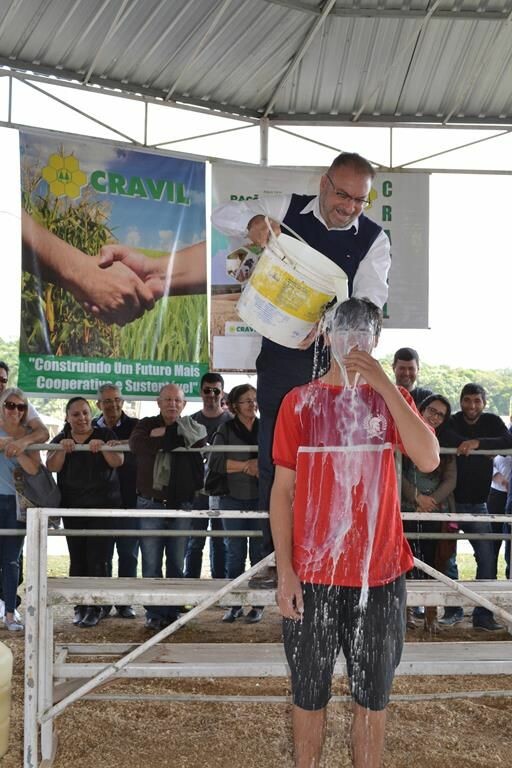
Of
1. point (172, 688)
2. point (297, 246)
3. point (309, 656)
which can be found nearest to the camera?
point (309, 656)

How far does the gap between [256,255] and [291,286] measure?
6.05m

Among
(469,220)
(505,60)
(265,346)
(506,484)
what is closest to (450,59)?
(505,60)

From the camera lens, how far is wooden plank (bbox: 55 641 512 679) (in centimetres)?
365

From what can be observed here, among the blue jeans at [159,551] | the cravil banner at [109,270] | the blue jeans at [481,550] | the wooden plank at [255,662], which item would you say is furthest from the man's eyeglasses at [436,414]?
the cravil banner at [109,270]

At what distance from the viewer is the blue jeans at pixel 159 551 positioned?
6.74m

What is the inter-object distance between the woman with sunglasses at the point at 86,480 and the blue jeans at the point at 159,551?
33 centimetres

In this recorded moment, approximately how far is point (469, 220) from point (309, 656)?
17.1m

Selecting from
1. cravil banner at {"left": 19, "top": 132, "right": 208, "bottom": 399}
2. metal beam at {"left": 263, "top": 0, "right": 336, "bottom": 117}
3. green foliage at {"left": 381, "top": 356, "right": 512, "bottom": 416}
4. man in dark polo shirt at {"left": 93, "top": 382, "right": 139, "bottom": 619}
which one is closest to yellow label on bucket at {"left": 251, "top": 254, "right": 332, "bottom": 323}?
man in dark polo shirt at {"left": 93, "top": 382, "right": 139, "bottom": 619}

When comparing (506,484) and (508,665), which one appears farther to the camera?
(506,484)

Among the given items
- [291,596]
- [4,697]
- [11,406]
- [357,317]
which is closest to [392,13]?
[11,406]

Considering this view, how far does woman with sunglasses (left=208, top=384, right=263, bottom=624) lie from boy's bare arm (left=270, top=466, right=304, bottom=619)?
12.7 feet

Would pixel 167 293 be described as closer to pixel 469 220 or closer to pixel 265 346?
pixel 265 346

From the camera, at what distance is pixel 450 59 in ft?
31.4

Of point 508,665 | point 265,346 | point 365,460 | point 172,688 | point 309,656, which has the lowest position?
point 172,688
